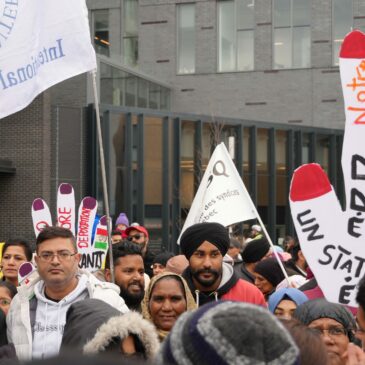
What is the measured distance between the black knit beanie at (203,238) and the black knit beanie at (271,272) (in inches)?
55.9

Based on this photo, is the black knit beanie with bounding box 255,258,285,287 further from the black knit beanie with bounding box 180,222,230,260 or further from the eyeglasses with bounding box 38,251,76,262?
the eyeglasses with bounding box 38,251,76,262

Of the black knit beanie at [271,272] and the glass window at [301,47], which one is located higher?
the glass window at [301,47]

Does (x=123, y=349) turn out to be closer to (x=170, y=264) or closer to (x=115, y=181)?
(x=170, y=264)

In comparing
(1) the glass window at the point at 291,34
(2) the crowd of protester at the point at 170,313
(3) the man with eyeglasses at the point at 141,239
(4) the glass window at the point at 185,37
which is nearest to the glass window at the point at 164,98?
(4) the glass window at the point at 185,37

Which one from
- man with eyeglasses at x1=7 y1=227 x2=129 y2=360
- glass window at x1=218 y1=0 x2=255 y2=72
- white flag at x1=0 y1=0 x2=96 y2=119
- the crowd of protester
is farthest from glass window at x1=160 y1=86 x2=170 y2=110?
man with eyeglasses at x1=7 y1=227 x2=129 y2=360

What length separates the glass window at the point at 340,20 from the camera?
120 feet

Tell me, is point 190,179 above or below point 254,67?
below

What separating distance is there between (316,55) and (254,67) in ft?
8.20

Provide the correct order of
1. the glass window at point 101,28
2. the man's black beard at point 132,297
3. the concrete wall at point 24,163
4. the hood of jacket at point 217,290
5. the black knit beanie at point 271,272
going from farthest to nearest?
1. the glass window at point 101,28
2. the concrete wall at point 24,163
3. the black knit beanie at point 271,272
4. the man's black beard at point 132,297
5. the hood of jacket at point 217,290

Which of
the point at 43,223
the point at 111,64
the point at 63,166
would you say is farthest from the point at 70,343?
the point at 111,64

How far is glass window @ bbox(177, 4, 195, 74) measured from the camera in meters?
38.2

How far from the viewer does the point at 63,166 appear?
27.8m

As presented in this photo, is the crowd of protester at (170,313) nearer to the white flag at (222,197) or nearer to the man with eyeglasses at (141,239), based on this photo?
the white flag at (222,197)

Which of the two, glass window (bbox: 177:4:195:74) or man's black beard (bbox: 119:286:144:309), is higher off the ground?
glass window (bbox: 177:4:195:74)
